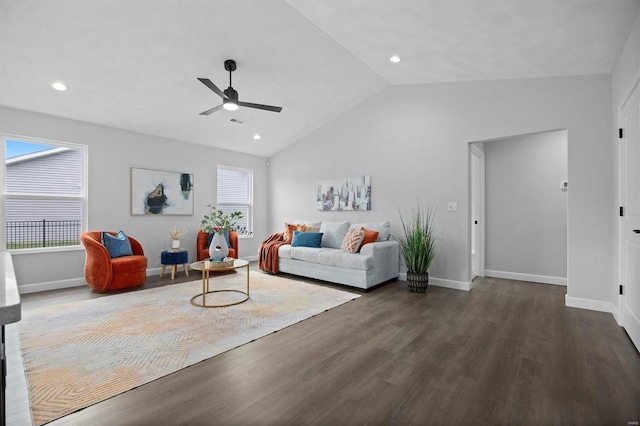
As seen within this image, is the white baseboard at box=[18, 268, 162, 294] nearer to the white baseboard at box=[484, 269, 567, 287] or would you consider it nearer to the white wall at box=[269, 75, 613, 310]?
the white wall at box=[269, 75, 613, 310]

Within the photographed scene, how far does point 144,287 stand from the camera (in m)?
4.76

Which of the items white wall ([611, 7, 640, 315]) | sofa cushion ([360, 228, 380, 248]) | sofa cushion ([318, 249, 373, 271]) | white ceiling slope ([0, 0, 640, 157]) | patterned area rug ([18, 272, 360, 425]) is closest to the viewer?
patterned area rug ([18, 272, 360, 425])

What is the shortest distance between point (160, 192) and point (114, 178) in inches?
29.5

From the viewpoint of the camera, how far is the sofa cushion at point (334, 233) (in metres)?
5.66

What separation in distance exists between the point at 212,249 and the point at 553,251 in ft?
16.3

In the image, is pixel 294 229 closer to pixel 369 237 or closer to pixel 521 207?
pixel 369 237

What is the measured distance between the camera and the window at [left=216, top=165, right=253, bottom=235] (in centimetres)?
689

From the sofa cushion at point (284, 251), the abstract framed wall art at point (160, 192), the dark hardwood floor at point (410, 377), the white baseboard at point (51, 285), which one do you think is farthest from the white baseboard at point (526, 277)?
the white baseboard at point (51, 285)

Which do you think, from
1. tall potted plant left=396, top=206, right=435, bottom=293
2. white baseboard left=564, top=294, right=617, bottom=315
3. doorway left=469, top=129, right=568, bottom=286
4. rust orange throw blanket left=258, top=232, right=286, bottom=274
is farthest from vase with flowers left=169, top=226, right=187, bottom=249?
white baseboard left=564, top=294, right=617, bottom=315

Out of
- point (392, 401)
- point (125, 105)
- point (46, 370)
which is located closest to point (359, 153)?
point (125, 105)

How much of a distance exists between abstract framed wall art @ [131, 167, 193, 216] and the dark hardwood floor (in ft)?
12.5

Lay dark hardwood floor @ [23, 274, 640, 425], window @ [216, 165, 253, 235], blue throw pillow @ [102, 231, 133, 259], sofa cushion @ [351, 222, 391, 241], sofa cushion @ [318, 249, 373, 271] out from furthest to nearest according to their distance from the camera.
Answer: window @ [216, 165, 253, 235] < sofa cushion @ [351, 222, 391, 241] < blue throw pillow @ [102, 231, 133, 259] < sofa cushion @ [318, 249, 373, 271] < dark hardwood floor @ [23, 274, 640, 425]

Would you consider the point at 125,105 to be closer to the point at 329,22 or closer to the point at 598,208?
the point at 329,22

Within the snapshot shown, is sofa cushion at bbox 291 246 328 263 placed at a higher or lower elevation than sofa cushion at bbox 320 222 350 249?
lower
